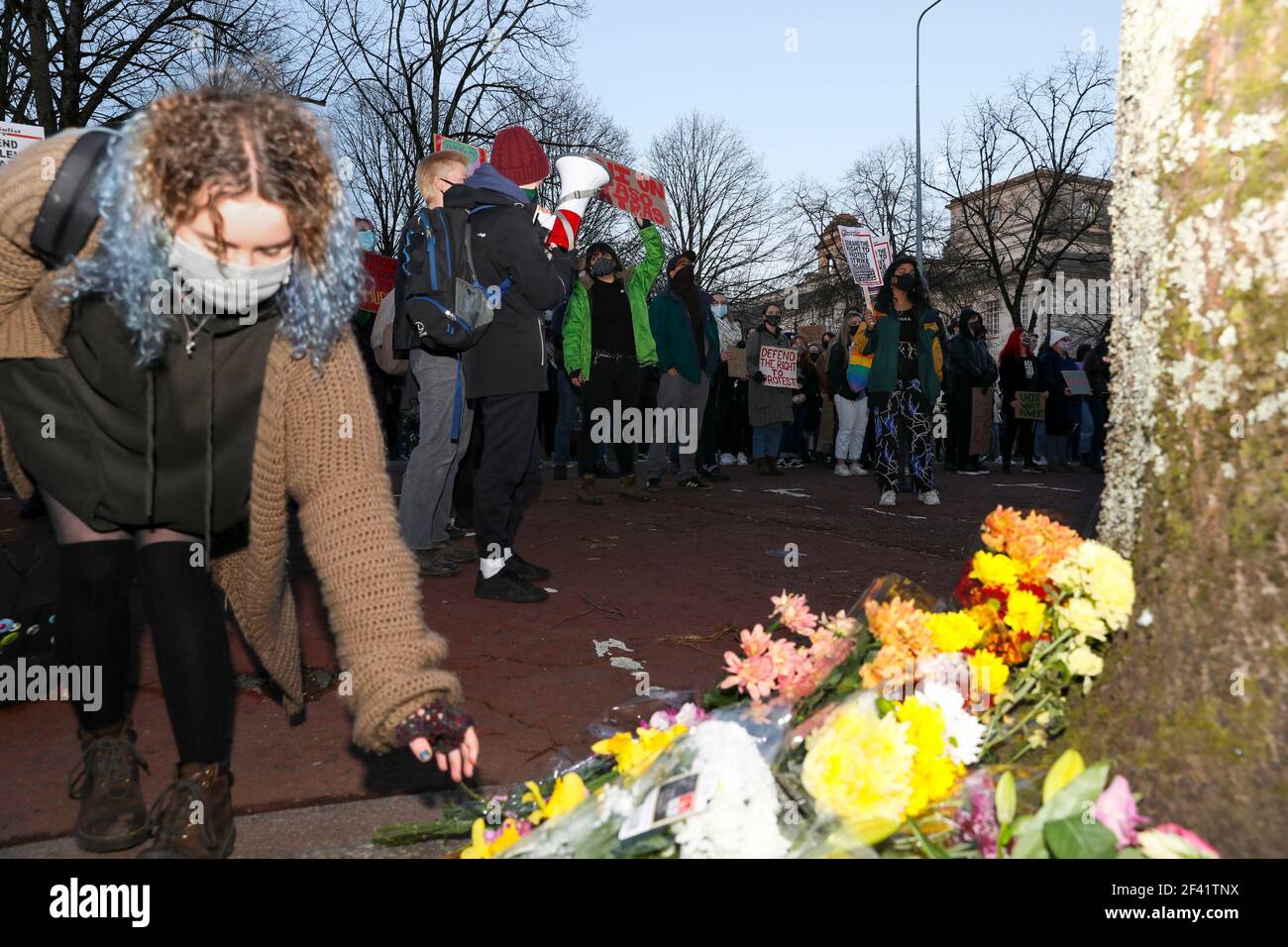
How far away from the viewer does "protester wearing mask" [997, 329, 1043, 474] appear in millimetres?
14031

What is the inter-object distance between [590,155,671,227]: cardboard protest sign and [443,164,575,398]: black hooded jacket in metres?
3.87

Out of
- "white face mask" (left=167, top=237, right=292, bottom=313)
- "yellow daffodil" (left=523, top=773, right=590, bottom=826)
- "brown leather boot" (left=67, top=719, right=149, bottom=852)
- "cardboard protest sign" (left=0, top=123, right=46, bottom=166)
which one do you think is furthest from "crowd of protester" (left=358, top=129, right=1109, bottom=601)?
"cardboard protest sign" (left=0, top=123, right=46, bottom=166)

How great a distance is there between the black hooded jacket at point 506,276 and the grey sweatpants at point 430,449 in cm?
22

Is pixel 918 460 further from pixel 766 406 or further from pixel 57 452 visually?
pixel 57 452

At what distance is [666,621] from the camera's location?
4.56 m

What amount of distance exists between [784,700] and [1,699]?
2.75 m

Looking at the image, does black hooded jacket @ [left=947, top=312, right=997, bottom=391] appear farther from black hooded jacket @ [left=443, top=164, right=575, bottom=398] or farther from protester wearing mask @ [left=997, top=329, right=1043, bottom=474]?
black hooded jacket @ [left=443, top=164, right=575, bottom=398]

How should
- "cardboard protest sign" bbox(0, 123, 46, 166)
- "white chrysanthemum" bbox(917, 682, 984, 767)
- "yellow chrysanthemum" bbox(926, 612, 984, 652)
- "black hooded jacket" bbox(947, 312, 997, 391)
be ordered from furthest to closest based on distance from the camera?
"black hooded jacket" bbox(947, 312, 997, 391)
"cardboard protest sign" bbox(0, 123, 46, 166)
"yellow chrysanthemum" bbox(926, 612, 984, 652)
"white chrysanthemum" bbox(917, 682, 984, 767)

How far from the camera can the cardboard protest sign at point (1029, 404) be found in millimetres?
13906

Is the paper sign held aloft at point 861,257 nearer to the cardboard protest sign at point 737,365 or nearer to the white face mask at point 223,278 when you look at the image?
the cardboard protest sign at point 737,365

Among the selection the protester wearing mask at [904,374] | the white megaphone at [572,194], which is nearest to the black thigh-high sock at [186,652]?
the white megaphone at [572,194]

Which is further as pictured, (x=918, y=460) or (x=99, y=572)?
(x=918, y=460)

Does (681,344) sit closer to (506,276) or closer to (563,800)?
(506,276)
